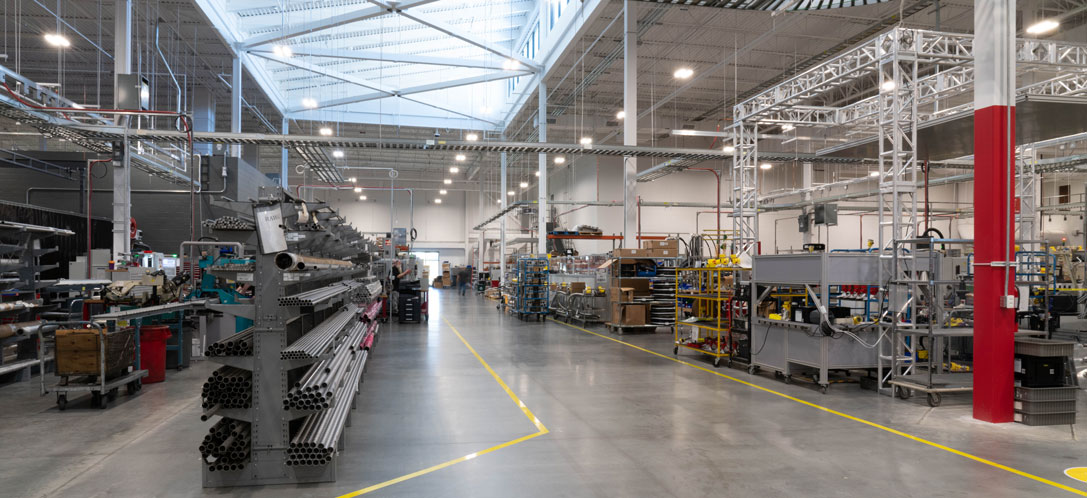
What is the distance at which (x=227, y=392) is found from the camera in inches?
176

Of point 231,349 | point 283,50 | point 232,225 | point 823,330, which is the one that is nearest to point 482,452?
point 231,349

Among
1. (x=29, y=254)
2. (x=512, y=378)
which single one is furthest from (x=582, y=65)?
(x=29, y=254)

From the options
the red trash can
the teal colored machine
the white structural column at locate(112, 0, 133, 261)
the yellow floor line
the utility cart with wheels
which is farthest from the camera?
the white structural column at locate(112, 0, 133, 261)

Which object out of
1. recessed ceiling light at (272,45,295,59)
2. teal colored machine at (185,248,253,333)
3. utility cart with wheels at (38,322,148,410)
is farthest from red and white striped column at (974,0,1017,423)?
recessed ceiling light at (272,45,295,59)

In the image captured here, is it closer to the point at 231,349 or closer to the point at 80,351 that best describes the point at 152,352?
the point at 80,351

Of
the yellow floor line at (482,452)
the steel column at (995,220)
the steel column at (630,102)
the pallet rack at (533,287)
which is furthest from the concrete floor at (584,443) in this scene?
the pallet rack at (533,287)

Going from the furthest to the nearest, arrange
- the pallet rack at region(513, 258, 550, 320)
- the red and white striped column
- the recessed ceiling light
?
the pallet rack at region(513, 258, 550, 320)
the recessed ceiling light
the red and white striped column

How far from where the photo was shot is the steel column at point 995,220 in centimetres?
643

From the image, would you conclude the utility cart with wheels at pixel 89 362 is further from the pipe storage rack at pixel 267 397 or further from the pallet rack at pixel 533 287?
the pallet rack at pixel 533 287

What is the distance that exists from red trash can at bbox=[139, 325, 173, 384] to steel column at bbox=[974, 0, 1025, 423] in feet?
35.4

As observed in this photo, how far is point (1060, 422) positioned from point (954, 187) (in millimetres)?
28778

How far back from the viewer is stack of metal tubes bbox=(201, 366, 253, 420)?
14.6ft

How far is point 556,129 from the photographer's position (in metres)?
28.0

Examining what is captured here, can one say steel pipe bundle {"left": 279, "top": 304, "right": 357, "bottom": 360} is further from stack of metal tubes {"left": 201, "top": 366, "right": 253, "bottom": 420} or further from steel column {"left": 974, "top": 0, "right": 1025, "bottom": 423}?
steel column {"left": 974, "top": 0, "right": 1025, "bottom": 423}
